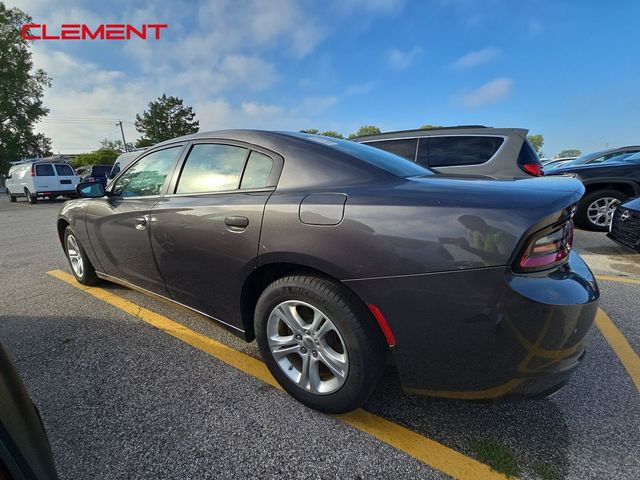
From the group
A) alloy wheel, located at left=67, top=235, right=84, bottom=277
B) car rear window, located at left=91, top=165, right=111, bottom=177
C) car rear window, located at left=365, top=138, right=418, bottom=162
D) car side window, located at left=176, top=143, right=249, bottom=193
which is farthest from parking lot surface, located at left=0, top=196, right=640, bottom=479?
car rear window, located at left=91, top=165, right=111, bottom=177

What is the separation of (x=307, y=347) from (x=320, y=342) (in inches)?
4.0

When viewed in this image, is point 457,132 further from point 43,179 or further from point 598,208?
point 43,179

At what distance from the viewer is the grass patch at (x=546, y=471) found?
1408mm

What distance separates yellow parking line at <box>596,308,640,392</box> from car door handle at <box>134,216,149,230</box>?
129 inches

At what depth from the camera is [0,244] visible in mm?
6254

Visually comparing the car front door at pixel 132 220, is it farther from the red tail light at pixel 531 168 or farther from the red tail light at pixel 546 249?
the red tail light at pixel 531 168

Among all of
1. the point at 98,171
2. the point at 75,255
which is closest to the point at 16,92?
the point at 98,171

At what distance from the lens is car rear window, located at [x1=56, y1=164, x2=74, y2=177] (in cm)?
1467

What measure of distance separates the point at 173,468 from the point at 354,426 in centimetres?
86

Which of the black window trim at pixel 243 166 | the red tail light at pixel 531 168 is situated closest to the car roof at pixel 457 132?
the red tail light at pixel 531 168

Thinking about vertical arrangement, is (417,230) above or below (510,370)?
above

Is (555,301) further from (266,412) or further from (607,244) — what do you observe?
(607,244)

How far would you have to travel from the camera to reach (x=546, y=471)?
4.70ft

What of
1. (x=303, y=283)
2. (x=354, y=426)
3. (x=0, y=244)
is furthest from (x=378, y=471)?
(x=0, y=244)
